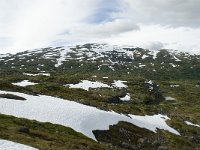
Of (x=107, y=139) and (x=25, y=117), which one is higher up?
(x=25, y=117)

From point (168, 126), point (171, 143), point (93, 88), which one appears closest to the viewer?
point (171, 143)

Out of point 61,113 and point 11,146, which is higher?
point 11,146

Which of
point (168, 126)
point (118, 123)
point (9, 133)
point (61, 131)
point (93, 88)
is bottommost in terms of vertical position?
point (93, 88)

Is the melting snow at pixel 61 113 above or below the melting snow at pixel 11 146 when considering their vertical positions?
below

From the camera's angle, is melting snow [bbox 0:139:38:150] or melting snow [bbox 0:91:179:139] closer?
melting snow [bbox 0:139:38:150]

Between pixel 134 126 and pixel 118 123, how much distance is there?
3800 millimetres

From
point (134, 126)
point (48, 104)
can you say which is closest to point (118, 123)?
point (134, 126)

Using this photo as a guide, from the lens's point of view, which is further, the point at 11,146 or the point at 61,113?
the point at 61,113

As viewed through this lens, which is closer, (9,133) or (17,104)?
(9,133)

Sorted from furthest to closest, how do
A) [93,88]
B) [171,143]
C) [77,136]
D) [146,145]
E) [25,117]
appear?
[93,88] → [171,143] → [146,145] → [25,117] → [77,136]

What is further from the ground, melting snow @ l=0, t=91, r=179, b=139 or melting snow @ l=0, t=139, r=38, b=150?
melting snow @ l=0, t=139, r=38, b=150

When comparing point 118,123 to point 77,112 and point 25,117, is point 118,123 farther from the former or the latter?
point 25,117

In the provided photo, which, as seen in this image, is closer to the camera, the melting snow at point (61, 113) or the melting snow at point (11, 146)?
the melting snow at point (11, 146)

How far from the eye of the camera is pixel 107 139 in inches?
2212
